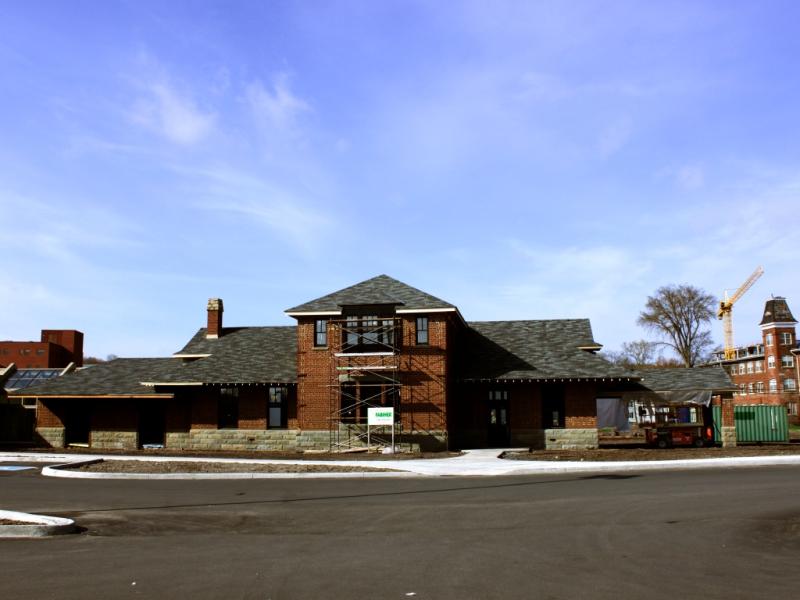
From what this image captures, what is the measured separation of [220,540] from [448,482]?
9752 millimetres

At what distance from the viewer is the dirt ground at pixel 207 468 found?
22938mm

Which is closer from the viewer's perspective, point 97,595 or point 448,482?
point 97,595

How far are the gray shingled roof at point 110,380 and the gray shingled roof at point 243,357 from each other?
1429 mm

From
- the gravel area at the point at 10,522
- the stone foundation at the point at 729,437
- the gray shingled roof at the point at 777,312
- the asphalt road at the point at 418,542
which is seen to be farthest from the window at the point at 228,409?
the gray shingled roof at the point at 777,312

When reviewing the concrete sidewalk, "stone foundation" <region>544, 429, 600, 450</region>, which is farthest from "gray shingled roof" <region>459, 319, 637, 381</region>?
the concrete sidewalk

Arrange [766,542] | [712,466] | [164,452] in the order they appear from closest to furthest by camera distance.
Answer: [766,542], [712,466], [164,452]

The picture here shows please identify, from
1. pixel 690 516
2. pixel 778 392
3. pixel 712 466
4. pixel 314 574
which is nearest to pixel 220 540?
pixel 314 574

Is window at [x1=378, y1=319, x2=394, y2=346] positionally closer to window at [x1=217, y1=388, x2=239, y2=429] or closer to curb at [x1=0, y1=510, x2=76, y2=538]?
window at [x1=217, y1=388, x2=239, y2=429]

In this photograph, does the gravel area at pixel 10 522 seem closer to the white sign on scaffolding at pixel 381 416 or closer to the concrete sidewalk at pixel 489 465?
the concrete sidewalk at pixel 489 465

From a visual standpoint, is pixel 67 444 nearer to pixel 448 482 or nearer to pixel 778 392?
pixel 448 482

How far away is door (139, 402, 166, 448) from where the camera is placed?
37.4 metres

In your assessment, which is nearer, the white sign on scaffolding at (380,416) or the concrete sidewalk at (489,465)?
the concrete sidewalk at (489,465)

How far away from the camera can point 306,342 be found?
3391 cm

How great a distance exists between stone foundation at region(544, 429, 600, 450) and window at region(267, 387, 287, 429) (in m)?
12.2
